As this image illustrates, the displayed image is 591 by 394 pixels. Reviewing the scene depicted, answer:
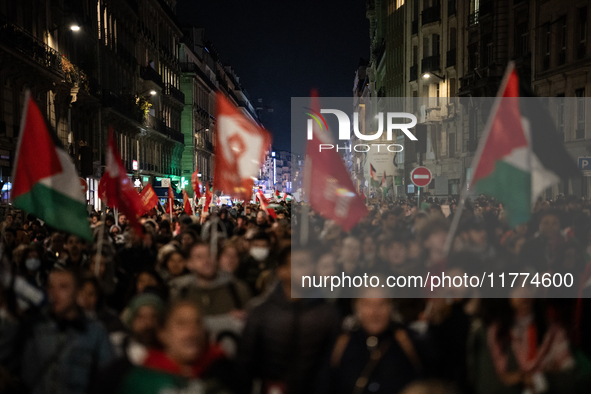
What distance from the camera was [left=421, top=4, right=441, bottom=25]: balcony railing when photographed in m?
51.2

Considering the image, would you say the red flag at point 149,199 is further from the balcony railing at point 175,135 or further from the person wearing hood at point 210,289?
the balcony railing at point 175,135

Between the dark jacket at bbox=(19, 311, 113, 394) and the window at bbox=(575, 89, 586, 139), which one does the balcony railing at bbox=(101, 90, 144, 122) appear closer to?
the window at bbox=(575, 89, 586, 139)

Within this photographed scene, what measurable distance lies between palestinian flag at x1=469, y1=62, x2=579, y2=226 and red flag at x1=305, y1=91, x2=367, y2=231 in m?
2.79

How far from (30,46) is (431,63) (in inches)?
1224

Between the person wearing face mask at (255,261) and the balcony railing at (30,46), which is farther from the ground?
the balcony railing at (30,46)

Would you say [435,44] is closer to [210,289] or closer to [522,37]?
[522,37]

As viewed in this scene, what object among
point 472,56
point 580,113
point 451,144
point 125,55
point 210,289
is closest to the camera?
point 210,289

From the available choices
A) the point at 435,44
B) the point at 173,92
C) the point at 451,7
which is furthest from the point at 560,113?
the point at 173,92

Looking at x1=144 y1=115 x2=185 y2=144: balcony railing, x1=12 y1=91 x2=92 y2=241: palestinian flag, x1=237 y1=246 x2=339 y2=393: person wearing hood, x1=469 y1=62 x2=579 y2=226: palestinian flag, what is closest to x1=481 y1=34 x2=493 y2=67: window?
x1=144 y1=115 x2=185 y2=144: balcony railing

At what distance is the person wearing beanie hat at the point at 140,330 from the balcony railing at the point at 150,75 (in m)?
51.9

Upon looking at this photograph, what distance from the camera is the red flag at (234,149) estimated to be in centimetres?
985

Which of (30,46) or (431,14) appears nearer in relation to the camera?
(30,46)

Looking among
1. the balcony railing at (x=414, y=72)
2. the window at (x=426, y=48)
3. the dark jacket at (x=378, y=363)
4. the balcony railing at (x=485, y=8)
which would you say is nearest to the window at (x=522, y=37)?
the balcony railing at (x=485, y=8)

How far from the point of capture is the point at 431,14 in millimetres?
51781
